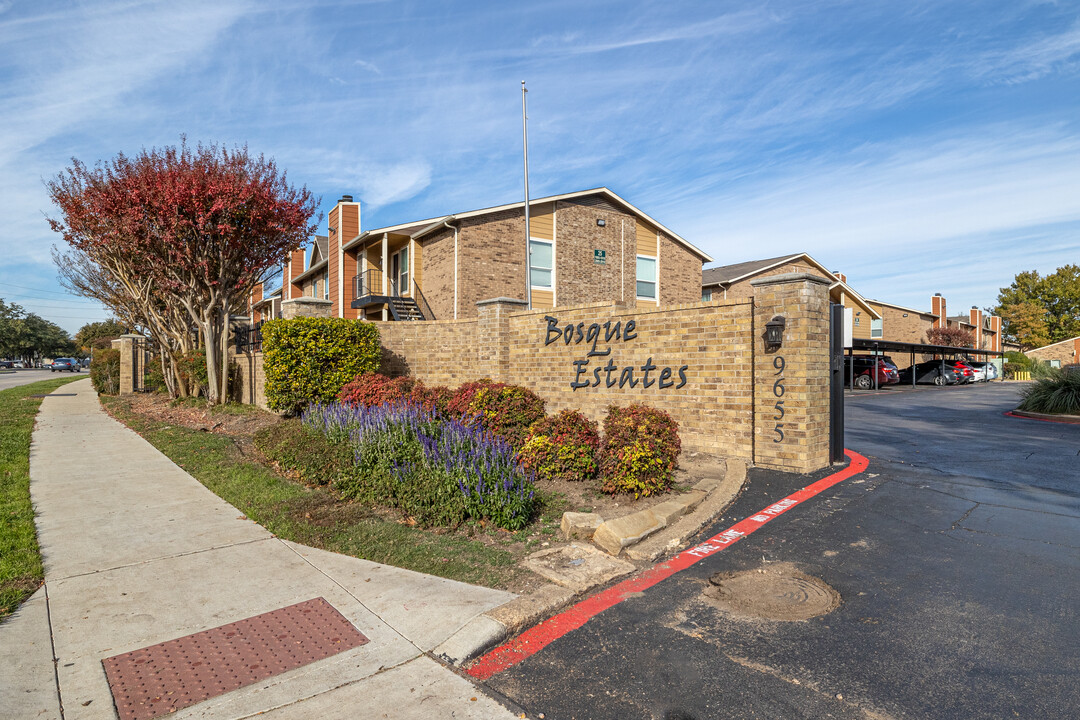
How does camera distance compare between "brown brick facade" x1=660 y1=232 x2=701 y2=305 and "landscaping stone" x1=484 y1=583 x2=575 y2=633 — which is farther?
"brown brick facade" x1=660 y1=232 x2=701 y2=305

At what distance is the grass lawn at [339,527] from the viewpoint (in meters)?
4.79

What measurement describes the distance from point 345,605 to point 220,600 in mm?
953

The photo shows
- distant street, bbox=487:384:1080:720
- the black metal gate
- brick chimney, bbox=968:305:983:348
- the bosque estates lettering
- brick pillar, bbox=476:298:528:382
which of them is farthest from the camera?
brick chimney, bbox=968:305:983:348

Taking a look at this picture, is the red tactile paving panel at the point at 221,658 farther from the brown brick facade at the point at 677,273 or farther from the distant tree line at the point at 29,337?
the distant tree line at the point at 29,337

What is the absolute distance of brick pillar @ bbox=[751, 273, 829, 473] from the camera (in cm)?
747

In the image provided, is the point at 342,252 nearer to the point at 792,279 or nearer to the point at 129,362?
the point at 129,362

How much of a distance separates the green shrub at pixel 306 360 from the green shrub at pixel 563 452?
6.66 meters

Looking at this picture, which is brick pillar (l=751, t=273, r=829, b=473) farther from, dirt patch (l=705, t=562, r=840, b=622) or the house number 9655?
dirt patch (l=705, t=562, r=840, b=622)

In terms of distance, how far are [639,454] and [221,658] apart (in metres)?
4.19

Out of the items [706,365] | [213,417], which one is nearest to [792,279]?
[706,365]

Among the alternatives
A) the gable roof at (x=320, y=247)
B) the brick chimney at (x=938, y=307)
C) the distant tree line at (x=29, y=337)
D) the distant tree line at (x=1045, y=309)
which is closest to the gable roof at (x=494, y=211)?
the gable roof at (x=320, y=247)

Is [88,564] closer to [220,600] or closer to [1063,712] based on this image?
[220,600]

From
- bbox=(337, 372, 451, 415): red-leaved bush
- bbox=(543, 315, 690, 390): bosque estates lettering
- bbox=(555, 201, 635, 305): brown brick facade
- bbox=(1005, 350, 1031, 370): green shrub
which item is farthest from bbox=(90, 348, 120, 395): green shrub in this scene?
bbox=(1005, 350, 1031, 370): green shrub

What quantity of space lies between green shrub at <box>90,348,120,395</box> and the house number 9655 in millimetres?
24738
